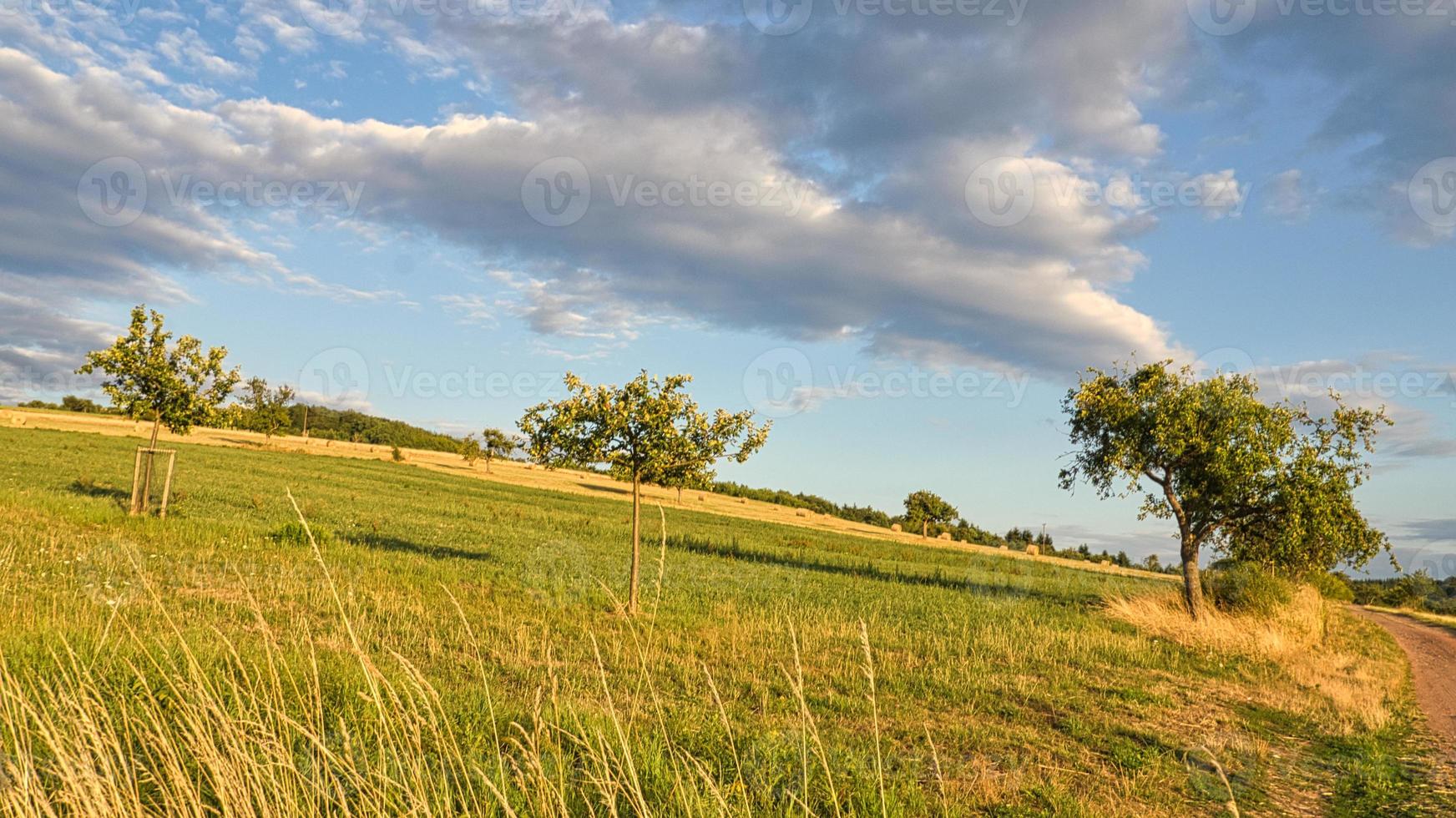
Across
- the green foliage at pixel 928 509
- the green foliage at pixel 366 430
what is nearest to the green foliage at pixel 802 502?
Result: the green foliage at pixel 928 509

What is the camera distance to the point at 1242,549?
26188mm

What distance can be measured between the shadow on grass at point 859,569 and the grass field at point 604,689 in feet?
7.04

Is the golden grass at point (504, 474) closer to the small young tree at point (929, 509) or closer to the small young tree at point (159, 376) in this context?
the small young tree at point (929, 509)

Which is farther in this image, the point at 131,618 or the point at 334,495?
the point at 334,495

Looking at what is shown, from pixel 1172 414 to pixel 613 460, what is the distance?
17878mm

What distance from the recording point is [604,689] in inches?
301

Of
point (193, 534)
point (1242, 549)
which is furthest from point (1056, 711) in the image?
point (193, 534)

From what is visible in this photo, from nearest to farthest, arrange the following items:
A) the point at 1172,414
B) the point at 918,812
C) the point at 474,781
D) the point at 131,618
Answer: the point at 474,781 → the point at 918,812 → the point at 131,618 → the point at 1172,414

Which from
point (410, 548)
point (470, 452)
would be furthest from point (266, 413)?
point (410, 548)

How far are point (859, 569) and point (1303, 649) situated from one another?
1820cm

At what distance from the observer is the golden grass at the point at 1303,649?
1533 cm

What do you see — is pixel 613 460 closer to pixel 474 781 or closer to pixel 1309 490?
pixel 474 781

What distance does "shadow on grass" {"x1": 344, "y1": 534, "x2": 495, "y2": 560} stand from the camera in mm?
24594

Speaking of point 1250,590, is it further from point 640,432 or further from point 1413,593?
point 1413,593
